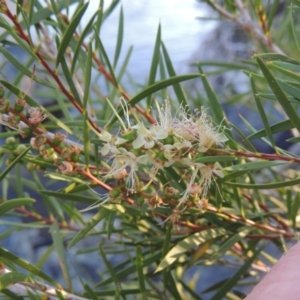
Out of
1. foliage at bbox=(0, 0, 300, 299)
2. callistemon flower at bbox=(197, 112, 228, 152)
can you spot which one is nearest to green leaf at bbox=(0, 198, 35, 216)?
foliage at bbox=(0, 0, 300, 299)

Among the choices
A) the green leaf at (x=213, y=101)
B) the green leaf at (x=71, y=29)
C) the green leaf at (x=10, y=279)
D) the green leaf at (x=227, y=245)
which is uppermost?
the green leaf at (x=71, y=29)

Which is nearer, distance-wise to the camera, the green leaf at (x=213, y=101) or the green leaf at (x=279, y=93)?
the green leaf at (x=279, y=93)

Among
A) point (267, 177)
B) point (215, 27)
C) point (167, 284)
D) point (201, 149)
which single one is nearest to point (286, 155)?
point (201, 149)

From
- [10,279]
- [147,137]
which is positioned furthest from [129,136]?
[10,279]

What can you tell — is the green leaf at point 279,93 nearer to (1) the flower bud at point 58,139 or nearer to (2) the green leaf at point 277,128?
(2) the green leaf at point 277,128

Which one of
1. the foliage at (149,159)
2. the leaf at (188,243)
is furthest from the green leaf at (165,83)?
the leaf at (188,243)

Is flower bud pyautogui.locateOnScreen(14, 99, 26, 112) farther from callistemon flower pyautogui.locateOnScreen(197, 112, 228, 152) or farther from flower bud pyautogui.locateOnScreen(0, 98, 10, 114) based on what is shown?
callistemon flower pyautogui.locateOnScreen(197, 112, 228, 152)

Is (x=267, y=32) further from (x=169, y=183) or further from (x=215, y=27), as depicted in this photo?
(x=215, y=27)
